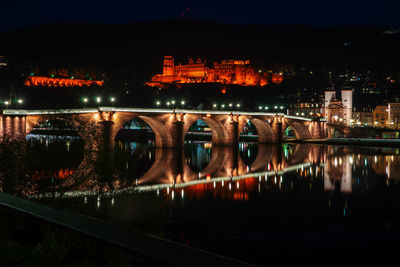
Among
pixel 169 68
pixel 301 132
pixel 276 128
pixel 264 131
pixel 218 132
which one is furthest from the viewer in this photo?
pixel 169 68

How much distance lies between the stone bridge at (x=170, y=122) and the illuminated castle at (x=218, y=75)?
48.9 meters

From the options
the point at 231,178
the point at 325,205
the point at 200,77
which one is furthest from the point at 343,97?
the point at 325,205

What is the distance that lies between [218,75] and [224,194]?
96.8m

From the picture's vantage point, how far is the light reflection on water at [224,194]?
38.1 ft

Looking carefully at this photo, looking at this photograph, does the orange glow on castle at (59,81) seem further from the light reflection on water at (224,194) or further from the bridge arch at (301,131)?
the light reflection on water at (224,194)

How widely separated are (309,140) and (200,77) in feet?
188

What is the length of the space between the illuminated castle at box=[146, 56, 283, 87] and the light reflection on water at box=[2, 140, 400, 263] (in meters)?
76.6

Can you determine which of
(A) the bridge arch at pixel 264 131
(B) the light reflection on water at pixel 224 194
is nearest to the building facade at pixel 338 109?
(A) the bridge arch at pixel 264 131

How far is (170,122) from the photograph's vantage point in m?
46.4

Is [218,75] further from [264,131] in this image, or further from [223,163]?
[223,163]

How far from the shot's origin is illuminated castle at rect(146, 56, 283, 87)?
11638 cm

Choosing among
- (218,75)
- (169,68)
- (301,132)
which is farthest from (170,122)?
(169,68)

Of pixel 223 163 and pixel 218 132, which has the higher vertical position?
pixel 218 132

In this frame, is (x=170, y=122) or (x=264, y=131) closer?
(x=170, y=122)
